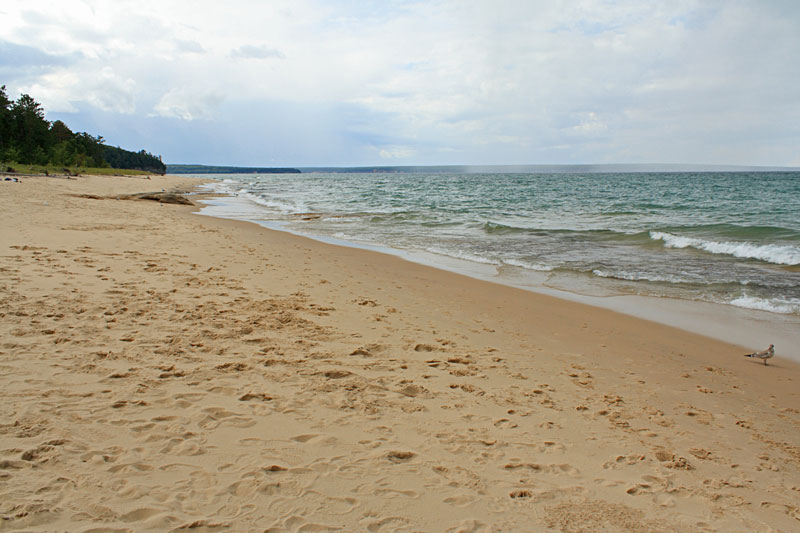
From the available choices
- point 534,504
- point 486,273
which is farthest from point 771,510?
point 486,273

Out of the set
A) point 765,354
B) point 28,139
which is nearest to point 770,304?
point 765,354

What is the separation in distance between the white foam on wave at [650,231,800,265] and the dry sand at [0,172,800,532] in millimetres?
8733

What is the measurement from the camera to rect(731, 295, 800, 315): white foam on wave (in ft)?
27.1

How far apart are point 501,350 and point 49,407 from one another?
4.49 meters

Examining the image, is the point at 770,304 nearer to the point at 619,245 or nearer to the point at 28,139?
the point at 619,245

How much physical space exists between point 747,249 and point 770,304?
6.94 meters

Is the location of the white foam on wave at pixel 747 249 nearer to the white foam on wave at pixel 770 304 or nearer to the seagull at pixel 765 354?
the white foam on wave at pixel 770 304

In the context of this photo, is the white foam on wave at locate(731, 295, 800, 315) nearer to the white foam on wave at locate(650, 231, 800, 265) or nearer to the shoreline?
the shoreline

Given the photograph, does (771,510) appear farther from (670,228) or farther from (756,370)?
(670,228)

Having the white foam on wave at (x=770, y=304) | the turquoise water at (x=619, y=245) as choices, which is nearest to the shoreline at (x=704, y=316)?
the white foam on wave at (x=770, y=304)

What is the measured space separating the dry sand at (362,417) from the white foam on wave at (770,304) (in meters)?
2.82

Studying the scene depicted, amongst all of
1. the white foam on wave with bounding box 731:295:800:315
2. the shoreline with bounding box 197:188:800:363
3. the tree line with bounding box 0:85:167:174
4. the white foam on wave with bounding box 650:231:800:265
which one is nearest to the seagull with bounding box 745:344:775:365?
the shoreline with bounding box 197:188:800:363

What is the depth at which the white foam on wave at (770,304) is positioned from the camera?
8273mm

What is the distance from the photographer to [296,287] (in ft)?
26.1
